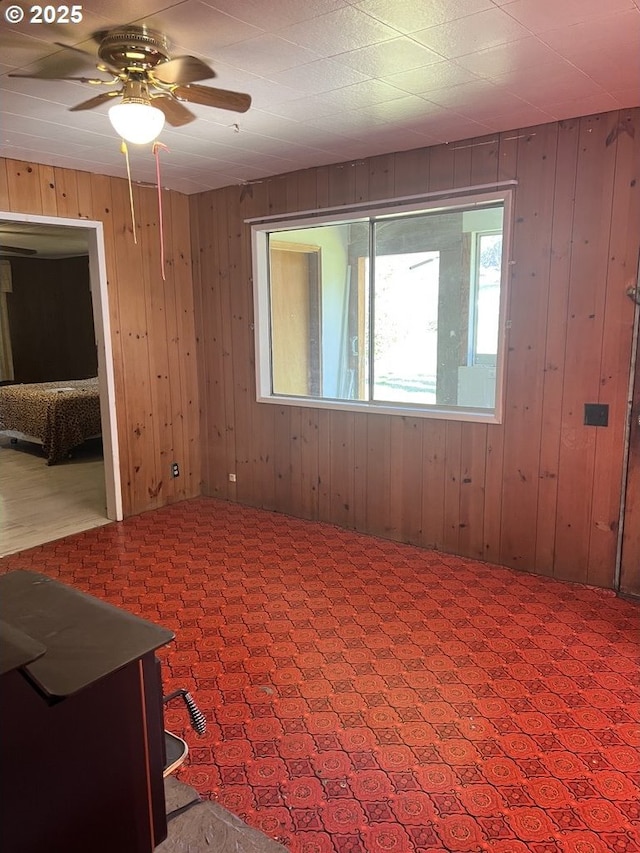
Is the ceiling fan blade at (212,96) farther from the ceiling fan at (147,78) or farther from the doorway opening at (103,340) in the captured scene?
the doorway opening at (103,340)

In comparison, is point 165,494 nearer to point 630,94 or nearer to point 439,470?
point 439,470

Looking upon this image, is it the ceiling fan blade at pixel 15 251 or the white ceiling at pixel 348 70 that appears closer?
the white ceiling at pixel 348 70

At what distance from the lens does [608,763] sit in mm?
2070

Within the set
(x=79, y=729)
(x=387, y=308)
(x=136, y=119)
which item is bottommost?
(x=79, y=729)

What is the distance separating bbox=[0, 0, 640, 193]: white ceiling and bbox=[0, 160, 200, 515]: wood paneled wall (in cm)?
58

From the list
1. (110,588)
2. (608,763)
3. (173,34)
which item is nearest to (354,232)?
(173,34)

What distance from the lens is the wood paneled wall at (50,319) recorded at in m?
9.38

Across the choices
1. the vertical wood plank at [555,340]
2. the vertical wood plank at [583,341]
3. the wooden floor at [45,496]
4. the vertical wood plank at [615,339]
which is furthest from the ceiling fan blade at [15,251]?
the vertical wood plank at [615,339]

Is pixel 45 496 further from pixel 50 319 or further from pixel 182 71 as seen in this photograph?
pixel 50 319

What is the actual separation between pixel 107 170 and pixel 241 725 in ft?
11.8

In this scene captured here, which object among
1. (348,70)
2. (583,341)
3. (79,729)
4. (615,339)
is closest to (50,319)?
(348,70)

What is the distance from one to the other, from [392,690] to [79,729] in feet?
5.94

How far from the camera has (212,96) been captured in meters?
2.27

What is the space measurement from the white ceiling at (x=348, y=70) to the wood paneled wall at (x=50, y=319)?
19.8 feet
